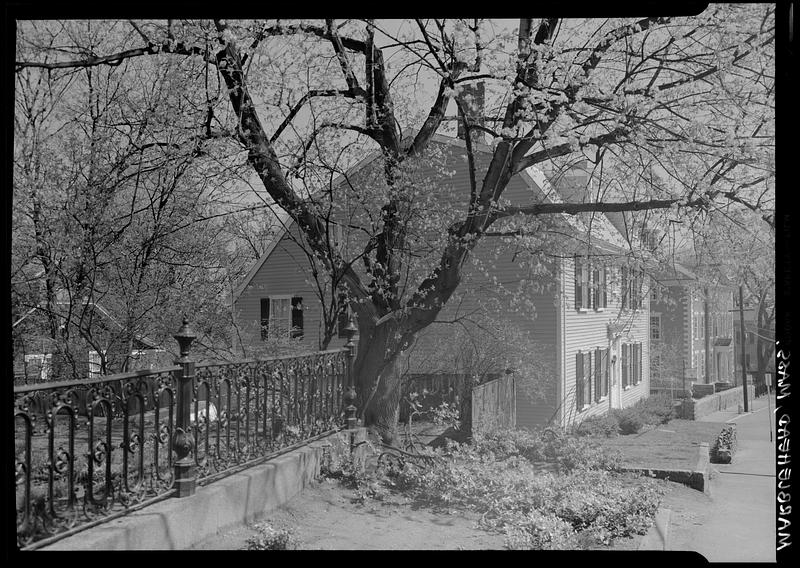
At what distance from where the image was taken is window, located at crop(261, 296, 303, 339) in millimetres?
5148

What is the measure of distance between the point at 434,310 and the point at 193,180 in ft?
6.90

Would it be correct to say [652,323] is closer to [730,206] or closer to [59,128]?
[730,206]

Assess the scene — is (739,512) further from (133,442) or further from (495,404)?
(133,442)

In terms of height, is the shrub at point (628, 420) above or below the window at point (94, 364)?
below

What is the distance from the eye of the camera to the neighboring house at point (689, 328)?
18.9 ft

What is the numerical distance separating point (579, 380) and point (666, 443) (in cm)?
149

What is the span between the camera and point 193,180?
15.2 ft

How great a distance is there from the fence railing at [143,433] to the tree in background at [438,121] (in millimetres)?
1082

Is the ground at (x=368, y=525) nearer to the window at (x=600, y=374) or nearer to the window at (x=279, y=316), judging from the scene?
the window at (x=279, y=316)

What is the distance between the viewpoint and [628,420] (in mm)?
7789

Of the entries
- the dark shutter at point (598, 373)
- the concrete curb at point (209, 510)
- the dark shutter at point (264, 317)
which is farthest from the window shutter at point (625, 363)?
the concrete curb at point (209, 510)

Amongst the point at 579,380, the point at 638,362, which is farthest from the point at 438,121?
the point at 638,362

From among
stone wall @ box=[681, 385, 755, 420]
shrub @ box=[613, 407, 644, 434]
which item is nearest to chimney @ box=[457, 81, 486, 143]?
stone wall @ box=[681, 385, 755, 420]

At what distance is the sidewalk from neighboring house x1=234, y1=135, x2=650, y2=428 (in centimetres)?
142
